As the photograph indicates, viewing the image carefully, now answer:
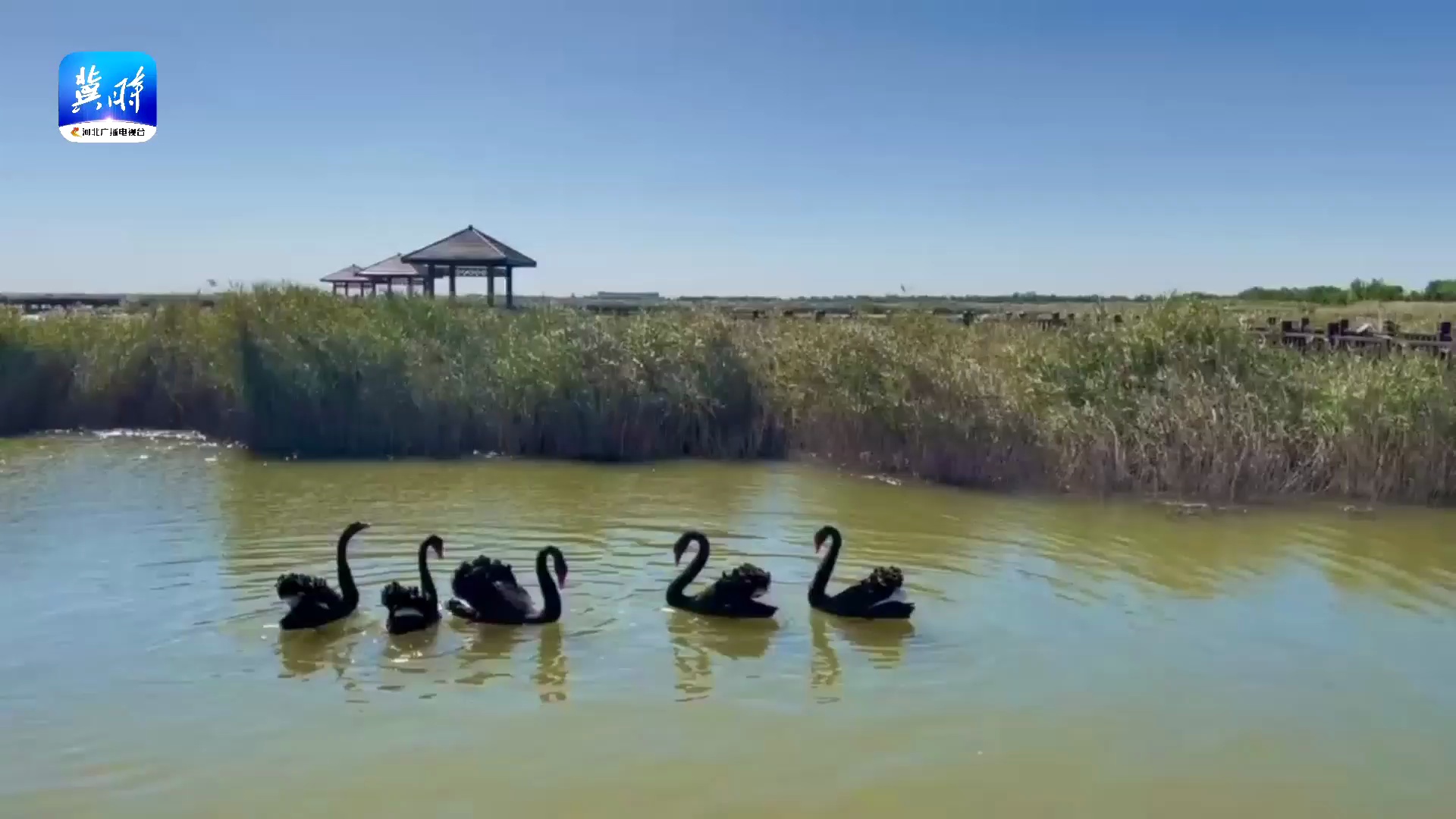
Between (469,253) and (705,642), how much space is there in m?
19.5

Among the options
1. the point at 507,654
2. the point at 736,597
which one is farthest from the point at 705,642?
the point at 507,654

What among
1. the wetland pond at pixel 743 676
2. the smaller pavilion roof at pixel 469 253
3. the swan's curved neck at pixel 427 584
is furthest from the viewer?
the smaller pavilion roof at pixel 469 253

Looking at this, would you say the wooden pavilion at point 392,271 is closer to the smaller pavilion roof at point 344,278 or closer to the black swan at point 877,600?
the smaller pavilion roof at point 344,278

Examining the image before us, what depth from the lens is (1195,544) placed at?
12125 millimetres

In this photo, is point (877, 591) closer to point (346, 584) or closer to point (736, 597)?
point (736, 597)

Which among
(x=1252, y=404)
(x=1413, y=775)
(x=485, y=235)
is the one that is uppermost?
(x=485, y=235)

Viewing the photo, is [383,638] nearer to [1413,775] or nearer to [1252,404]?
[1413,775]

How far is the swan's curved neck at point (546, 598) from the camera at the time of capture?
8805 millimetres

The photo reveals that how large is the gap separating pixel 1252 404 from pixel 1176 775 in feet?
31.9

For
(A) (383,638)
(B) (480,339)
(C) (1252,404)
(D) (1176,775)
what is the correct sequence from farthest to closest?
1. (B) (480,339)
2. (C) (1252,404)
3. (A) (383,638)
4. (D) (1176,775)

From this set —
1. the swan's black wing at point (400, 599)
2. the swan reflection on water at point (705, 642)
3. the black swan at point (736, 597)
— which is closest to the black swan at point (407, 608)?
the swan's black wing at point (400, 599)

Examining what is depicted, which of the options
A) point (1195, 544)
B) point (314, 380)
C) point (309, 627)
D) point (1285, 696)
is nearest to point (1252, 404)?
point (1195, 544)

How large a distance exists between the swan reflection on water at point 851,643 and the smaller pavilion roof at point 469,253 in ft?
61.8

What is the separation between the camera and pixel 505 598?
8789 mm
